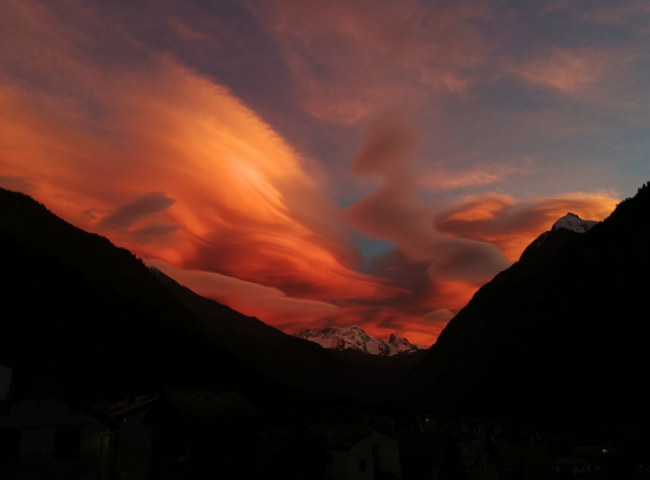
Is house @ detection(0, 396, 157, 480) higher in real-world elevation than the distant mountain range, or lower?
lower

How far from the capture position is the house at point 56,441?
3328 centimetres

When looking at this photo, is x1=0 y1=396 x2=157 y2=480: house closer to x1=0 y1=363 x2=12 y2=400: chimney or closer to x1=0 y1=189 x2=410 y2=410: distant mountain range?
x1=0 y1=363 x2=12 y2=400: chimney

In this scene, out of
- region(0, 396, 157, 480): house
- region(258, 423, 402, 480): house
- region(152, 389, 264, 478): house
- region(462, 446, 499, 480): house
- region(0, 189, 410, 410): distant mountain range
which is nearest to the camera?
region(0, 396, 157, 480): house

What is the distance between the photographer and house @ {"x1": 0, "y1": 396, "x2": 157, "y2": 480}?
109 feet

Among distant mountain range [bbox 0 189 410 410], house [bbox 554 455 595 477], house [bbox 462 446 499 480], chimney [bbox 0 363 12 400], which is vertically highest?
distant mountain range [bbox 0 189 410 410]

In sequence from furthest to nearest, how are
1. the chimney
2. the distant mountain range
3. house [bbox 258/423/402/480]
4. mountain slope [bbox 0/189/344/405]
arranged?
mountain slope [bbox 0/189/344/405] → the distant mountain range → house [bbox 258/423/402/480] → the chimney

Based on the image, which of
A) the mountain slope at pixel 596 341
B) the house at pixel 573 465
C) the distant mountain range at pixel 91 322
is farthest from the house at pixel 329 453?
the mountain slope at pixel 596 341

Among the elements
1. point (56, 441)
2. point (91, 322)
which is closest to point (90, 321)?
point (91, 322)

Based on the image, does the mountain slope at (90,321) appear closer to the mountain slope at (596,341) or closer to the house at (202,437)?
the house at (202,437)

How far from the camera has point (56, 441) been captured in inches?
1378

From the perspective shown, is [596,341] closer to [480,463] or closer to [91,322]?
[480,463]

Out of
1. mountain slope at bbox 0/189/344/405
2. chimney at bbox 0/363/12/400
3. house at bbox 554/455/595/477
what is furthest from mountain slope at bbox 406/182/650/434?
chimney at bbox 0/363/12/400

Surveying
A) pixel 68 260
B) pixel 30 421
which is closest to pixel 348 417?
pixel 30 421

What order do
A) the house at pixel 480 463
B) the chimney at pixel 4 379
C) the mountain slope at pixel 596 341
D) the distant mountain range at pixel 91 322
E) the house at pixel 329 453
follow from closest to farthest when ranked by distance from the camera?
the chimney at pixel 4 379 < the house at pixel 329 453 < the house at pixel 480 463 < the distant mountain range at pixel 91 322 < the mountain slope at pixel 596 341
